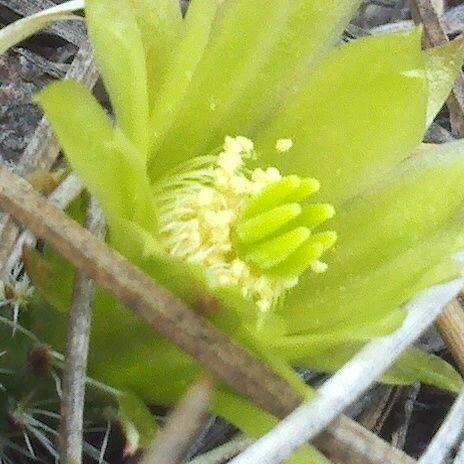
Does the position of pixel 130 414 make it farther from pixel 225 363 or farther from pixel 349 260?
pixel 349 260

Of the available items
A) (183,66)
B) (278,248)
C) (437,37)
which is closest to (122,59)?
(183,66)

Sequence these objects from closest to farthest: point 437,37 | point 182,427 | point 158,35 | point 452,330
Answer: point 182,427, point 158,35, point 452,330, point 437,37

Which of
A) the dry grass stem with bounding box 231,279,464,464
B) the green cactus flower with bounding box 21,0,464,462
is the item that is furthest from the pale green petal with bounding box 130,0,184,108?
the dry grass stem with bounding box 231,279,464,464

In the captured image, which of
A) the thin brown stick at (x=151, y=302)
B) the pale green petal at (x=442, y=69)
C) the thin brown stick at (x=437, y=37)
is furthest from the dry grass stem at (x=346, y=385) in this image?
the thin brown stick at (x=437, y=37)

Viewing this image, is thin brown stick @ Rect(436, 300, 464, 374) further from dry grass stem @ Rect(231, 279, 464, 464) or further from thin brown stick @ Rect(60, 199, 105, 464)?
thin brown stick @ Rect(60, 199, 105, 464)

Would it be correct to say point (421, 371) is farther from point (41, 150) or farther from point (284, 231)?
point (41, 150)

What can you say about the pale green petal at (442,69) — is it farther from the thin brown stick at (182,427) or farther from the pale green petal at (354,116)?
the thin brown stick at (182,427)
